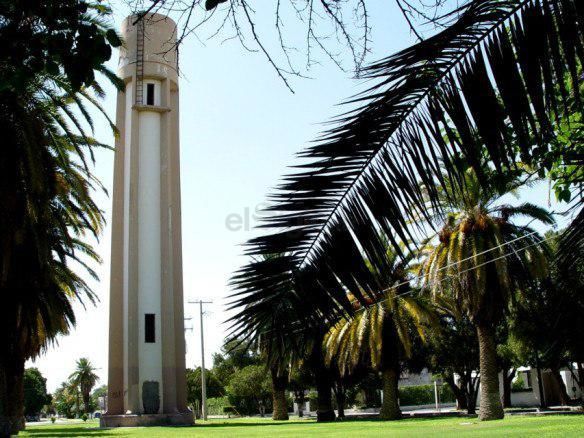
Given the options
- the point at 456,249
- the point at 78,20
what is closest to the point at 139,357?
the point at 456,249

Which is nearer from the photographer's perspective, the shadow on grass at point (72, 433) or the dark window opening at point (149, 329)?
the shadow on grass at point (72, 433)

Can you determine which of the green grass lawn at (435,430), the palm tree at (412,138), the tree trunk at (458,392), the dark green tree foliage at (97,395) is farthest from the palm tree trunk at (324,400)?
the dark green tree foliage at (97,395)

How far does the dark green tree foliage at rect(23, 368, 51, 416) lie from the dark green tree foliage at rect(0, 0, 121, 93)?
289 feet

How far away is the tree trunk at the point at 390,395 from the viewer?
3206 centimetres

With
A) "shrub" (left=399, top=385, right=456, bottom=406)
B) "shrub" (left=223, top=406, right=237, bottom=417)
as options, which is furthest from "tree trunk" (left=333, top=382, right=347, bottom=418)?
"shrub" (left=223, top=406, right=237, bottom=417)

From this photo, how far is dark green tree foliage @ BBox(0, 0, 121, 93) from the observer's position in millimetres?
3988

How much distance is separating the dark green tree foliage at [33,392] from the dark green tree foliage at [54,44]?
289ft

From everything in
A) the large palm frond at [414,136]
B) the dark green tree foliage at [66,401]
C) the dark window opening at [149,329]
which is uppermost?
the dark window opening at [149,329]

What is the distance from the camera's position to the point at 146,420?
3747 cm

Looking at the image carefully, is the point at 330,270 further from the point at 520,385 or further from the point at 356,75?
the point at 520,385

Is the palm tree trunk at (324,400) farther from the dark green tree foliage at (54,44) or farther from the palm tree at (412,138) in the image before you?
the palm tree at (412,138)

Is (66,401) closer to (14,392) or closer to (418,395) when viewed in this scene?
(418,395)

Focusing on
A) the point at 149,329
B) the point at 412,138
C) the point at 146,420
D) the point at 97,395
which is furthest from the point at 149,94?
the point at 97,395

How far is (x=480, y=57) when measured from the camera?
202 cm
